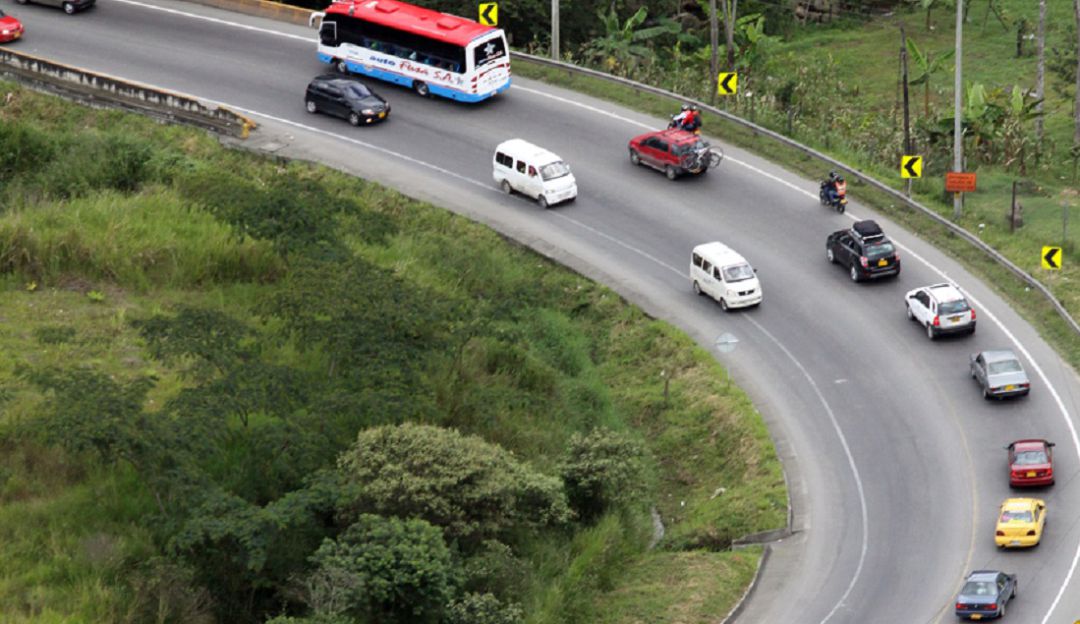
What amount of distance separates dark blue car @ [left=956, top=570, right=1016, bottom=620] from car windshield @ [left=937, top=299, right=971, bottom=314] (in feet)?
44.2

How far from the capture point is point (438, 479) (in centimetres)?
4041

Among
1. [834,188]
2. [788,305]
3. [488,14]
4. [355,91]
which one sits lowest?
[788,305]

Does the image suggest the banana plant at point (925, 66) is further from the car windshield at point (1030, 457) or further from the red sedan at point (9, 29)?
the red sedan at point (9, 29)

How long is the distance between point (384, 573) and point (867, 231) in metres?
24.5

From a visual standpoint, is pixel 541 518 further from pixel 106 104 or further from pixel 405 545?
pixel 106 104

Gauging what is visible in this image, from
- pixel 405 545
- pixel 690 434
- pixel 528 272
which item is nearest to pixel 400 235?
pixel 528 272

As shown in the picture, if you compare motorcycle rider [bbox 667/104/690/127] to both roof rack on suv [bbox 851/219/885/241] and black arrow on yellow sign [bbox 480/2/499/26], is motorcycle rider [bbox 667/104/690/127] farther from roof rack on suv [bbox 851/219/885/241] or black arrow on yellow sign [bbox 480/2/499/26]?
roof rack on suv [bbox 851/219/885/241]

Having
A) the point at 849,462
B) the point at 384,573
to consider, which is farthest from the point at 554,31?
the point at 384,573

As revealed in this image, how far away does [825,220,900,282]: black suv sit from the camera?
5569 cm

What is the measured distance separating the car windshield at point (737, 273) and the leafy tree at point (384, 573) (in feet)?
61.3

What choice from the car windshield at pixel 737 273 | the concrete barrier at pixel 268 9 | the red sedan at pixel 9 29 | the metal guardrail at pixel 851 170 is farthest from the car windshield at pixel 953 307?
the red sedan at pixel 9 29

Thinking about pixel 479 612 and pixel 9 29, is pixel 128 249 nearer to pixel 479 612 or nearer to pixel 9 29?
pixel 479 612

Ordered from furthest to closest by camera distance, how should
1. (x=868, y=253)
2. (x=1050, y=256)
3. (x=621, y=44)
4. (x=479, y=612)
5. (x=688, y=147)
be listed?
(x=621, y=44)
(x=688, y=147)
(x=868, y=253)
(x=1050, y=256)
(x=479, y=612)

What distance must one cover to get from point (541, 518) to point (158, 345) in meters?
10.2
